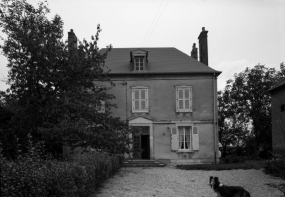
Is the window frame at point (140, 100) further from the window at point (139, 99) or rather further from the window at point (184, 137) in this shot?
the window at point (184, 137)

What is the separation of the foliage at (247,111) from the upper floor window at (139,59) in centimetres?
1497

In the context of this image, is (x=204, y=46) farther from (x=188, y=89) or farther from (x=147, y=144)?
(x=147, y=144)

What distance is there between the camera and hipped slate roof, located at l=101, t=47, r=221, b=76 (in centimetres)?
2186

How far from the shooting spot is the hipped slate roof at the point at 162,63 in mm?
21859

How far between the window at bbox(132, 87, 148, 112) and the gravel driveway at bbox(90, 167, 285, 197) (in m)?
6.92

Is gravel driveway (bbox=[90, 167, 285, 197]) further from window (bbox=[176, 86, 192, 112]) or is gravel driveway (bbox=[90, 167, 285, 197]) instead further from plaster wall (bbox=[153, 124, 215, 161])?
window (bbox=[176, 86, 192, 112])

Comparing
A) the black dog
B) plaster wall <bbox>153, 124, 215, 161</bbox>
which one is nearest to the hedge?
the black dog

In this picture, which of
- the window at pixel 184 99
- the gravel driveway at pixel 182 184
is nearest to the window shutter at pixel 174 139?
the window at pixel 184 99

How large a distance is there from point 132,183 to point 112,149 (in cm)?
160

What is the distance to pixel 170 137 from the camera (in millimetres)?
21547

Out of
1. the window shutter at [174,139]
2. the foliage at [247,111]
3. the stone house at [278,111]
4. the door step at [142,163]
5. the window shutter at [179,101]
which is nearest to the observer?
the stone house at [278,111]

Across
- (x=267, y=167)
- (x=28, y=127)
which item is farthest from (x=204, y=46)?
(x=28, y=127)

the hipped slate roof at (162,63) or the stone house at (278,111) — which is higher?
the hipped slate roof at (162,63)

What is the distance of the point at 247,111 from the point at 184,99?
1386 cm
